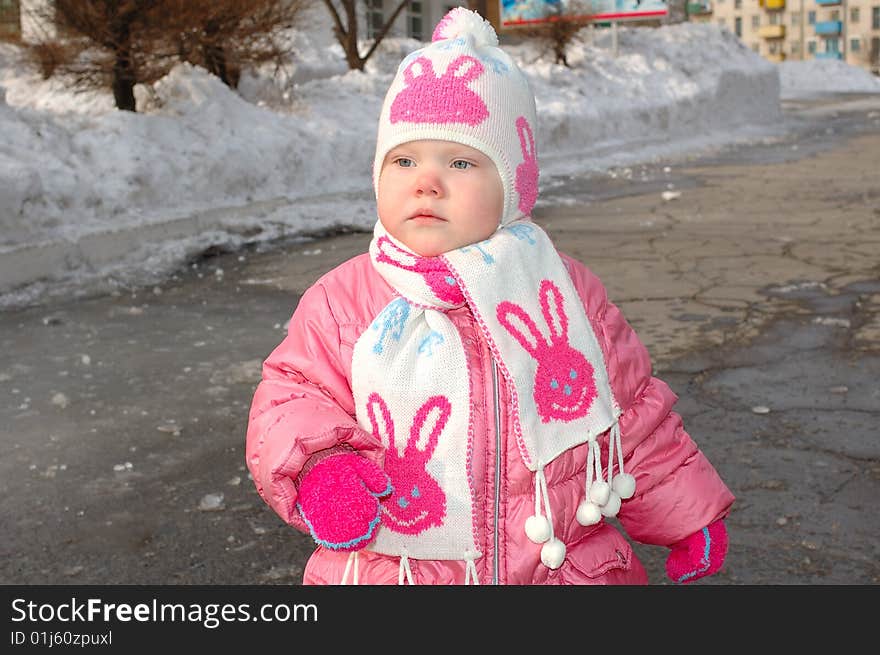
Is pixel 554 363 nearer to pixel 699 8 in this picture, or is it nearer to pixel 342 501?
pixel 342 501

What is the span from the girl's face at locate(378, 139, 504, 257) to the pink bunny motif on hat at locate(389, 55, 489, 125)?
0.04 meters

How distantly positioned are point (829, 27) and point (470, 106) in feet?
267

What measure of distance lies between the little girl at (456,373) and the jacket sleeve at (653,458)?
0.07 meters

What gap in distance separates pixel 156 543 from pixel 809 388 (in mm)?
2464

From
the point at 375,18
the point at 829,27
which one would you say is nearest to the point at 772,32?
the point at 829,27

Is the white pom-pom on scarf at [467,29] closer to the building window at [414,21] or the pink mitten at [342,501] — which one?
the pink mitten at [342,501]

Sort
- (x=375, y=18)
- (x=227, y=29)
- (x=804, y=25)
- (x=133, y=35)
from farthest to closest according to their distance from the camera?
(x=804, y=25) → (x=375, y=18) → (x=227, y=29) → (x=133, y=35)

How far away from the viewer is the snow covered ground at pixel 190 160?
718 cm

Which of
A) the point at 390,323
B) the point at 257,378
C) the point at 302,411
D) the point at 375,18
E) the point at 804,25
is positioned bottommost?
the point at 804,25

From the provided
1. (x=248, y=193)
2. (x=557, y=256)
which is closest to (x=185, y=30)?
(x=248, y=193)

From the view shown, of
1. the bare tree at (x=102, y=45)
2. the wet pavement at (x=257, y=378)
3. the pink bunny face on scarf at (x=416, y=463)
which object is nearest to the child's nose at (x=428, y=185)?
the pink bunny face on scarf at (x=416, y=463)

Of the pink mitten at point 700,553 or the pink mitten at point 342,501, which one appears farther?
the pink mitten at point 700,553

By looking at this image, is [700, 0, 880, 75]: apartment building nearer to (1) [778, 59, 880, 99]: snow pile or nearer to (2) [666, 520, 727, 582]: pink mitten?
(1) [778, 59, 880, 99]: snow pile

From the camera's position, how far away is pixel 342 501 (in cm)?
Answer: 173
